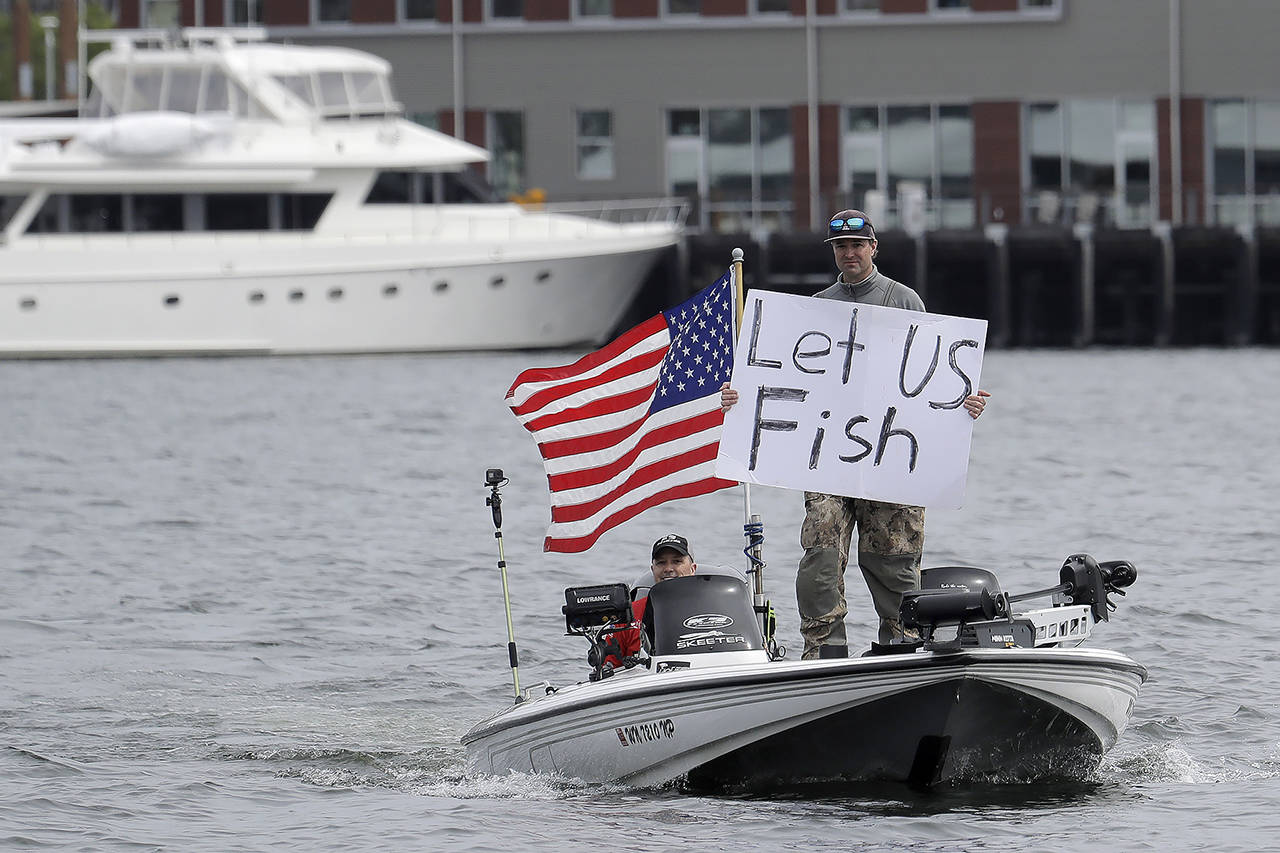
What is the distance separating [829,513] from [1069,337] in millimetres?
Result: 34815

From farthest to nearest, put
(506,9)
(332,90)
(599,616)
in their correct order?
1. (506,9)
2. (332,90)
3. (599,616)

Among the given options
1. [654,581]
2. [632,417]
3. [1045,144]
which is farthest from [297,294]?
[654,581]

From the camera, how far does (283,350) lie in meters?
43.8

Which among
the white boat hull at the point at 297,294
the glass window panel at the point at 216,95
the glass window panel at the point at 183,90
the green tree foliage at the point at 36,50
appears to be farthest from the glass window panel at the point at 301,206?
the green tree foliage at the point at 36,50

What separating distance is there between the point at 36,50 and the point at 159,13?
20.9m

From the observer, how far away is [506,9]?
5112 cm

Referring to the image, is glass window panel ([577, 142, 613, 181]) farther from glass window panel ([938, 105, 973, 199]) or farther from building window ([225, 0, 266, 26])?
building window ([225, 0, 266, 26])

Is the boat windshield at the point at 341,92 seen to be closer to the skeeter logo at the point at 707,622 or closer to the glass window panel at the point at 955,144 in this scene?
the glass window panel at the point at 955,144

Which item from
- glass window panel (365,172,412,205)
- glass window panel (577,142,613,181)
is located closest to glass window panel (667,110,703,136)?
glass window panel (577,142,613,181)

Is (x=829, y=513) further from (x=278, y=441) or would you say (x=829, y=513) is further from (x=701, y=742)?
(x=278, y=441)

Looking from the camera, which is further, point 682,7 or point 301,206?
point 682,7

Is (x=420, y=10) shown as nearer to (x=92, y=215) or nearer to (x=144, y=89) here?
(x=144, y=89)

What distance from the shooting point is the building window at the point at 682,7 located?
50688mm

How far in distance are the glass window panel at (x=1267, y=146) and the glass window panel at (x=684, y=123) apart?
11663 mm
